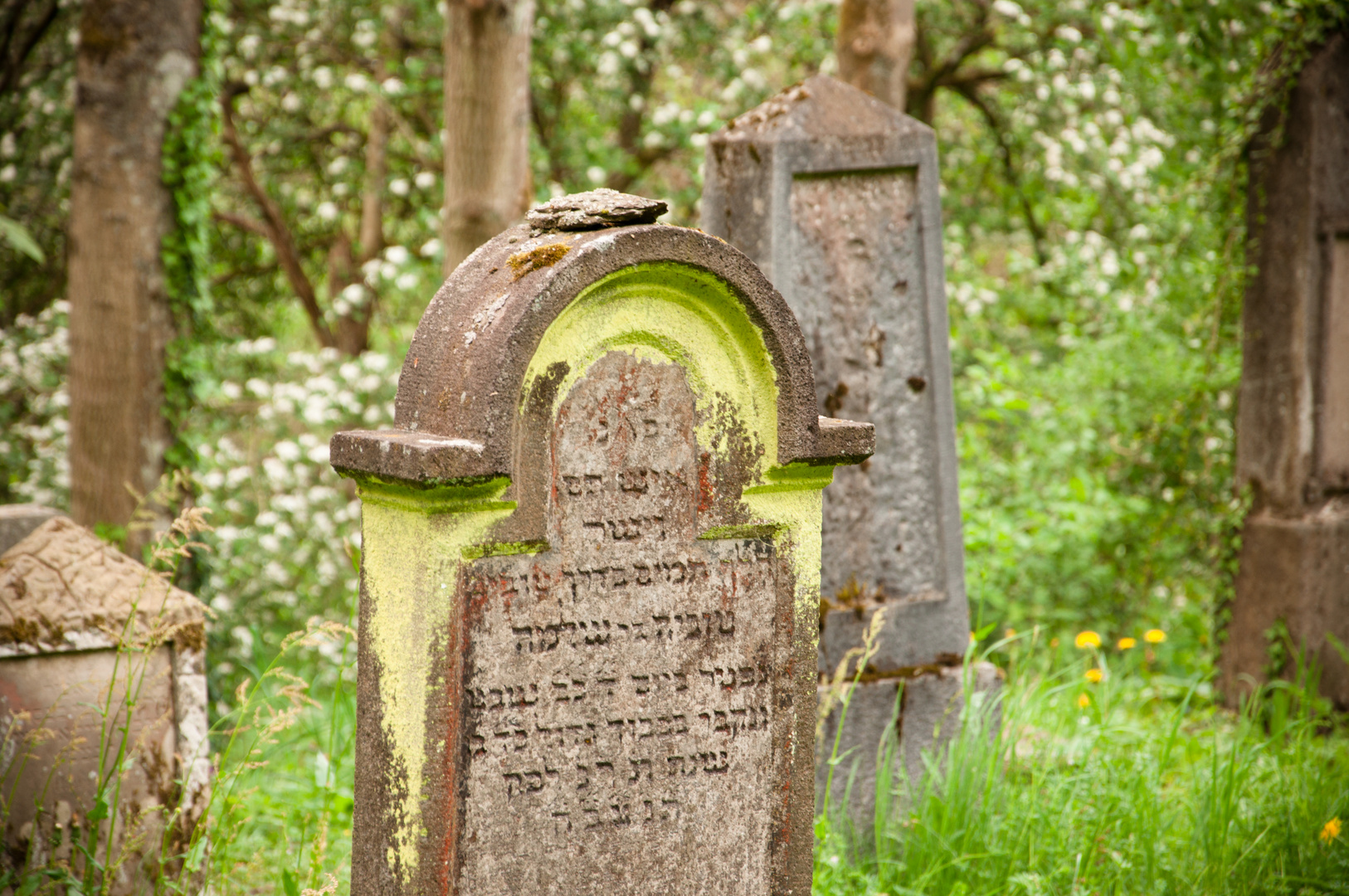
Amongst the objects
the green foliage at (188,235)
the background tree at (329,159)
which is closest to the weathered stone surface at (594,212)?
the green foliage at (188,235)

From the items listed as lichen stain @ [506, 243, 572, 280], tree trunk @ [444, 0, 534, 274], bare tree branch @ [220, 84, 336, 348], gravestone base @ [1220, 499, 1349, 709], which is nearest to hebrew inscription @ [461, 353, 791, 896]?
lichen stain @ [506, 243, 572, 280]

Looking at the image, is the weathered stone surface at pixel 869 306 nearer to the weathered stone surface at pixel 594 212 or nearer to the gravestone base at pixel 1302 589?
the weathered stone surface at pixel 594 212

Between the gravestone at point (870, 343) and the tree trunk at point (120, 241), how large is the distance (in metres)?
2.42

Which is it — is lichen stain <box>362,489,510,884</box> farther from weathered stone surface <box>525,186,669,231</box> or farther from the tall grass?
the tall grass

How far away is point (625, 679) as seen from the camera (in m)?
2.27

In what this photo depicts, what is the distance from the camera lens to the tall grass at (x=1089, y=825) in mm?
3137

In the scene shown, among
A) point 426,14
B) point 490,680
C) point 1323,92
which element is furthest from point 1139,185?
point 490,680

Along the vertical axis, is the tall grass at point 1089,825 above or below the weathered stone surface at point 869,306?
below

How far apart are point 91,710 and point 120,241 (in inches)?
95.5

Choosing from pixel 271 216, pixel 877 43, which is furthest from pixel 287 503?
pixel 877 43

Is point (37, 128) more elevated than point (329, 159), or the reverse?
point (329, 159)

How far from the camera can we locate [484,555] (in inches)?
82.0

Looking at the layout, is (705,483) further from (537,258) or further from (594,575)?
(537,258)

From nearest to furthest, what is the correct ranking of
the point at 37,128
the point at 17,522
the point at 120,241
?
the point at 17,522
the point at 120,241
the point at 37,128
